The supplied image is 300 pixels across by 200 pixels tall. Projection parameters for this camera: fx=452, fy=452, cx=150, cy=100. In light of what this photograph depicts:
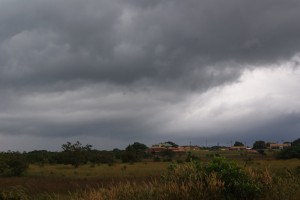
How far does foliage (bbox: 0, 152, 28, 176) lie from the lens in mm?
48125

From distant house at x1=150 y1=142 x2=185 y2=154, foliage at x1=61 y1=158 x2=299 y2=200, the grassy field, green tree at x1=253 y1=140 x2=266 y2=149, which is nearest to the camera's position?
foliage at x1=61 y1=158 x2=299 y2=200

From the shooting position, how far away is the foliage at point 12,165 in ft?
158

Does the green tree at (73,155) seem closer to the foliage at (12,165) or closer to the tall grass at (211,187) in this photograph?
the foliage at (12,165)

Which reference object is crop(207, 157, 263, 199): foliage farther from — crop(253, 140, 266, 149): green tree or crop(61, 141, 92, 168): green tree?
crop(253, 140, 266, 149): green tree

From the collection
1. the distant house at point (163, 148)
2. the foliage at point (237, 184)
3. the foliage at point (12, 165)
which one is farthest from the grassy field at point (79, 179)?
the distant house at point (163, 148)

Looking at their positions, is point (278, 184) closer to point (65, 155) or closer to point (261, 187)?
point (261, 187)

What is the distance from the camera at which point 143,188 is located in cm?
1555

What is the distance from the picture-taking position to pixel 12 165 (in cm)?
4906

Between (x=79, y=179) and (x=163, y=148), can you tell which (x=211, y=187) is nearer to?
(x=79, y=179)

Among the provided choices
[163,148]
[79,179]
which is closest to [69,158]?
[79,179]

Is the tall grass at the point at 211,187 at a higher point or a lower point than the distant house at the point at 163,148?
lower

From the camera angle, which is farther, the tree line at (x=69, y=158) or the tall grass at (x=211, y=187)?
the tree line at (x=69, y=158)

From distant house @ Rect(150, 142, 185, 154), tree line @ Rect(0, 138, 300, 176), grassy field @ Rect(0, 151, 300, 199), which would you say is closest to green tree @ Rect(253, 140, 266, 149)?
distant house @ Rect(150, 142, 185, 154)

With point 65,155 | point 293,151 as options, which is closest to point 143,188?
point 65,155
